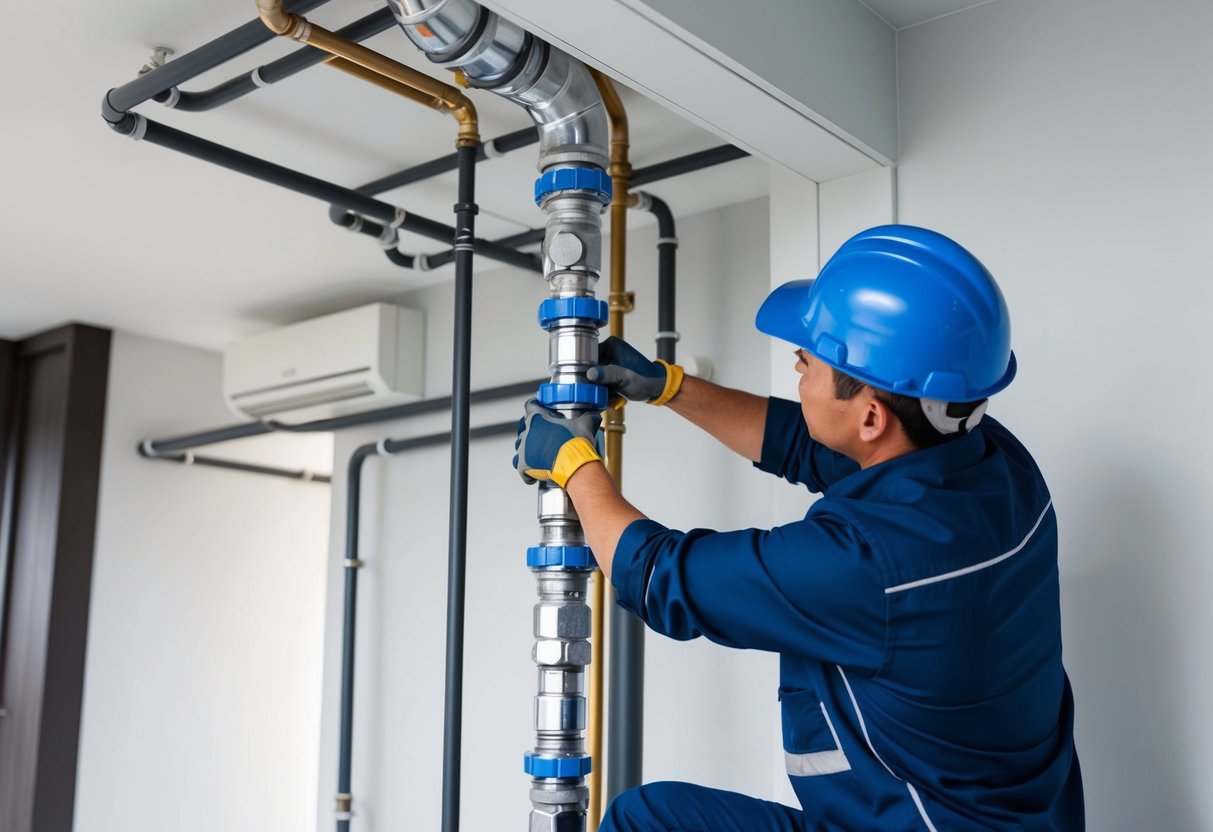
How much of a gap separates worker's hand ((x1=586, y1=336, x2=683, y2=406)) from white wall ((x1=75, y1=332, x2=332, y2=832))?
2885 millimetres

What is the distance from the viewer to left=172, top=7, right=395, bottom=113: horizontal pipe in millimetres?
1896

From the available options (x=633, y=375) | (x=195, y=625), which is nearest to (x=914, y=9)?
(x=633, y=375)

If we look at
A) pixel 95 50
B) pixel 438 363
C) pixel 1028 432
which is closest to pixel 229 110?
pixel 95 50

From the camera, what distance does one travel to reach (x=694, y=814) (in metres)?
1.43

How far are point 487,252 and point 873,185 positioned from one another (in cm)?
112

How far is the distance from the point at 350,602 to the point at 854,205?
2.05 m

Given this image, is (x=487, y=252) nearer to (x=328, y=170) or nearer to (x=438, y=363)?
(x=328, y=170)

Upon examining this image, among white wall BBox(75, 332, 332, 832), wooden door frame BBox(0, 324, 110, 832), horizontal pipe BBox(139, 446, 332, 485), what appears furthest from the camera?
horizontal pipe BBox(139, 446, 332, 485)

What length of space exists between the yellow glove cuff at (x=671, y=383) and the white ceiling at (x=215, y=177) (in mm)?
745

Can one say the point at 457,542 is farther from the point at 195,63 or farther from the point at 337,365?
the point at 337,365

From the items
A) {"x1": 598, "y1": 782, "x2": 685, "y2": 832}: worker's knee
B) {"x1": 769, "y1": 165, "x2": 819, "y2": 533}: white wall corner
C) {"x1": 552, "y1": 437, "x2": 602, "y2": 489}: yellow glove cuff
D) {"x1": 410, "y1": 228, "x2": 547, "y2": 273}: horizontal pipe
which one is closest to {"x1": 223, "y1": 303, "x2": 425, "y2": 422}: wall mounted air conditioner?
{"x1": 410, "y1": 228, "x2": 547, "y2": 273}: horizontal pipe

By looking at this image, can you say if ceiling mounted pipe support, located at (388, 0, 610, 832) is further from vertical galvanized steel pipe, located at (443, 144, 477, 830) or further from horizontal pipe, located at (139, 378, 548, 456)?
horizontal pipe, located at (139, 378, 548, 456)

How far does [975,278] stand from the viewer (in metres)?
1.32

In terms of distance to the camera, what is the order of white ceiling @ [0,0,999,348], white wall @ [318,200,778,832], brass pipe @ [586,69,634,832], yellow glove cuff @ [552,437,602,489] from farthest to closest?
white wall @ [318,200,778,832] → brass pipe @ [586,69,634,832] → white ceiling @ [0,0,999,348] → yellow glove cuff @ [552,437,602,489]
